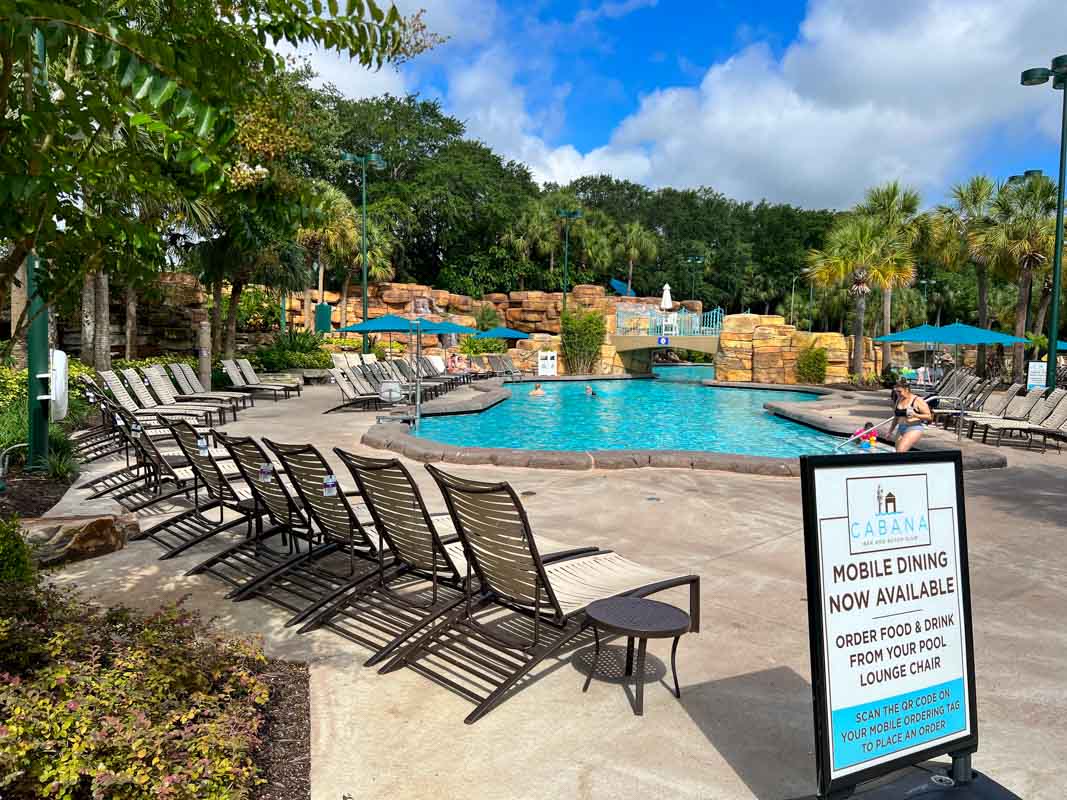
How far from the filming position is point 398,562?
438 centimetres

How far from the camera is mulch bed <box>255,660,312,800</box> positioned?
2.65m

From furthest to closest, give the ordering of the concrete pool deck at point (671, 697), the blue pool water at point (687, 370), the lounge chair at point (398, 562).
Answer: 1. the blue pool water at point (687, 370)
2. the lounge chair at point (398, 562)
3. the concrete pool deck at point (671, 697)

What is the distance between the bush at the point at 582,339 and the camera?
33.3 m

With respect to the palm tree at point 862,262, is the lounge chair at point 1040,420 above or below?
below

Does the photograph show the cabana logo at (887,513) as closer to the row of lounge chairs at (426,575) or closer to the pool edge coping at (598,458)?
the row of lounge chairs at (426,575)

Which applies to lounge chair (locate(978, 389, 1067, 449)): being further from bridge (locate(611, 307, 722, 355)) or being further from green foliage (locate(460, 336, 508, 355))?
green foliage (locate(460, 336, 508, 355))

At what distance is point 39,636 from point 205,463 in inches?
105

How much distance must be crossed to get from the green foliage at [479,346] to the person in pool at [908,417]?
23702 millimetres

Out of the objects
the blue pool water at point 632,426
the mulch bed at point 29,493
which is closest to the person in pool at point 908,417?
the blue pool water at point 632,426

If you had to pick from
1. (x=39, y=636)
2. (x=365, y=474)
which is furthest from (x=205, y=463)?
(x=39, y=636)

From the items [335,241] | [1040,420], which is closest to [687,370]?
[335,241]

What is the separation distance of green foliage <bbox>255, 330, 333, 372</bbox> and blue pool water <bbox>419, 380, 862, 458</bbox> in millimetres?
6940

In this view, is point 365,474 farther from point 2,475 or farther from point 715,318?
point 715,318

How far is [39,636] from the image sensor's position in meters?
2.99
